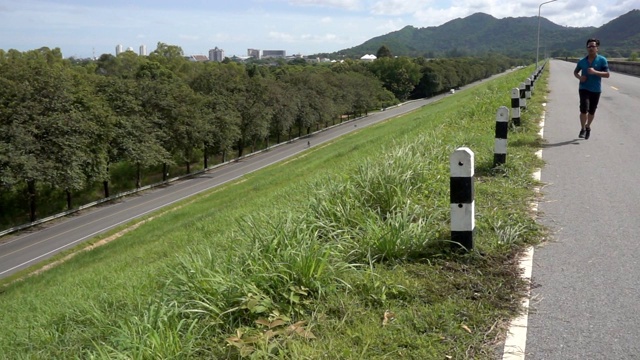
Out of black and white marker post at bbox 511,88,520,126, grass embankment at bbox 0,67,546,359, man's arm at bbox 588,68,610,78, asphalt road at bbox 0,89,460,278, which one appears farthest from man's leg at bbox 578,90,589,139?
asphalt road at bbox 0,89,460,278

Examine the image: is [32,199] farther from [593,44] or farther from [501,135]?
[501,135]

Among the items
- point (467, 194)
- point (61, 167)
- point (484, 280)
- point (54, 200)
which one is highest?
point (467, 194)

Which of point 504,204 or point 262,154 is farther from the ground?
point 504,204

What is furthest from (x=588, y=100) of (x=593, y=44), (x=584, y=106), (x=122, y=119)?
(x=122, y=119)

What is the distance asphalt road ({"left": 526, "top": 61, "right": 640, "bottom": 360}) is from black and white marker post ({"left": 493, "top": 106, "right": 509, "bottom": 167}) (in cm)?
73

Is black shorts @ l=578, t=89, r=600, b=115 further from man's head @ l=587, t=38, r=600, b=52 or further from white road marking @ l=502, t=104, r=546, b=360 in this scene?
white road marking @ l=502, t=104, r=546, b=360

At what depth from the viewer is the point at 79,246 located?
28.4 m

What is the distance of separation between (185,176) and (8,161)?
63.0 ft

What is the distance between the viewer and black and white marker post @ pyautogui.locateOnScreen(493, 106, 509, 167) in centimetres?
823

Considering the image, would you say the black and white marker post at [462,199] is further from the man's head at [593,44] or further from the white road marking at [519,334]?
the man's head at [593,44]

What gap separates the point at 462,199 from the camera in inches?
194

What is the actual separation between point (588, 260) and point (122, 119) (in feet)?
147

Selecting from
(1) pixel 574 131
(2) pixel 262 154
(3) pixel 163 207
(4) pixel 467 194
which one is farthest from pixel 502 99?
(2) pixel 262 154

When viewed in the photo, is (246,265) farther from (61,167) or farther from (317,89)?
(317,89)
